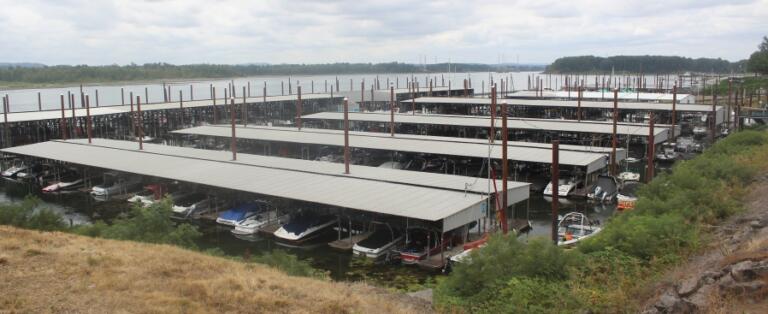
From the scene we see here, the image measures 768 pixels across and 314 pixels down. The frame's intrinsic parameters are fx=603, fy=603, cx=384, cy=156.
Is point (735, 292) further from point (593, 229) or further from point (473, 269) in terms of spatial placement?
point (593, 229)

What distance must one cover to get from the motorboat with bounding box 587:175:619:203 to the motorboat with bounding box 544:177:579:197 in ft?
3.35

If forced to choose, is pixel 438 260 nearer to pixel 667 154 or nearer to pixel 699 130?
pixel 667 154

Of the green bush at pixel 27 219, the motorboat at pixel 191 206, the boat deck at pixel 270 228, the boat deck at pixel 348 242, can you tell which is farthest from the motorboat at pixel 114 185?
the boat deck at pixel 348 242

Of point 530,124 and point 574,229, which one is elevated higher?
point 530,124

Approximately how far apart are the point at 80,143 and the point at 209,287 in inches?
1241

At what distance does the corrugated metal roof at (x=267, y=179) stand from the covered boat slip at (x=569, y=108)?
30.4m

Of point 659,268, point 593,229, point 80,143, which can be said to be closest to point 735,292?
point 659,268

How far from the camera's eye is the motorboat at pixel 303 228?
23391 millimetres

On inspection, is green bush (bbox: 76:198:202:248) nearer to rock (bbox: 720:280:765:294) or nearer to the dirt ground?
the dirt ground

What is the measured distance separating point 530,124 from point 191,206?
2502 centimetres

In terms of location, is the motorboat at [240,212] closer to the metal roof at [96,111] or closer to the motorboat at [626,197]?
the motorboat at [626,197]

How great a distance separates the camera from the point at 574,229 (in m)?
22.9

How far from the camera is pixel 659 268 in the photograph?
12.4m

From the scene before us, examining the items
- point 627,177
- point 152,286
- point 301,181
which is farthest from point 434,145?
point 152,286
